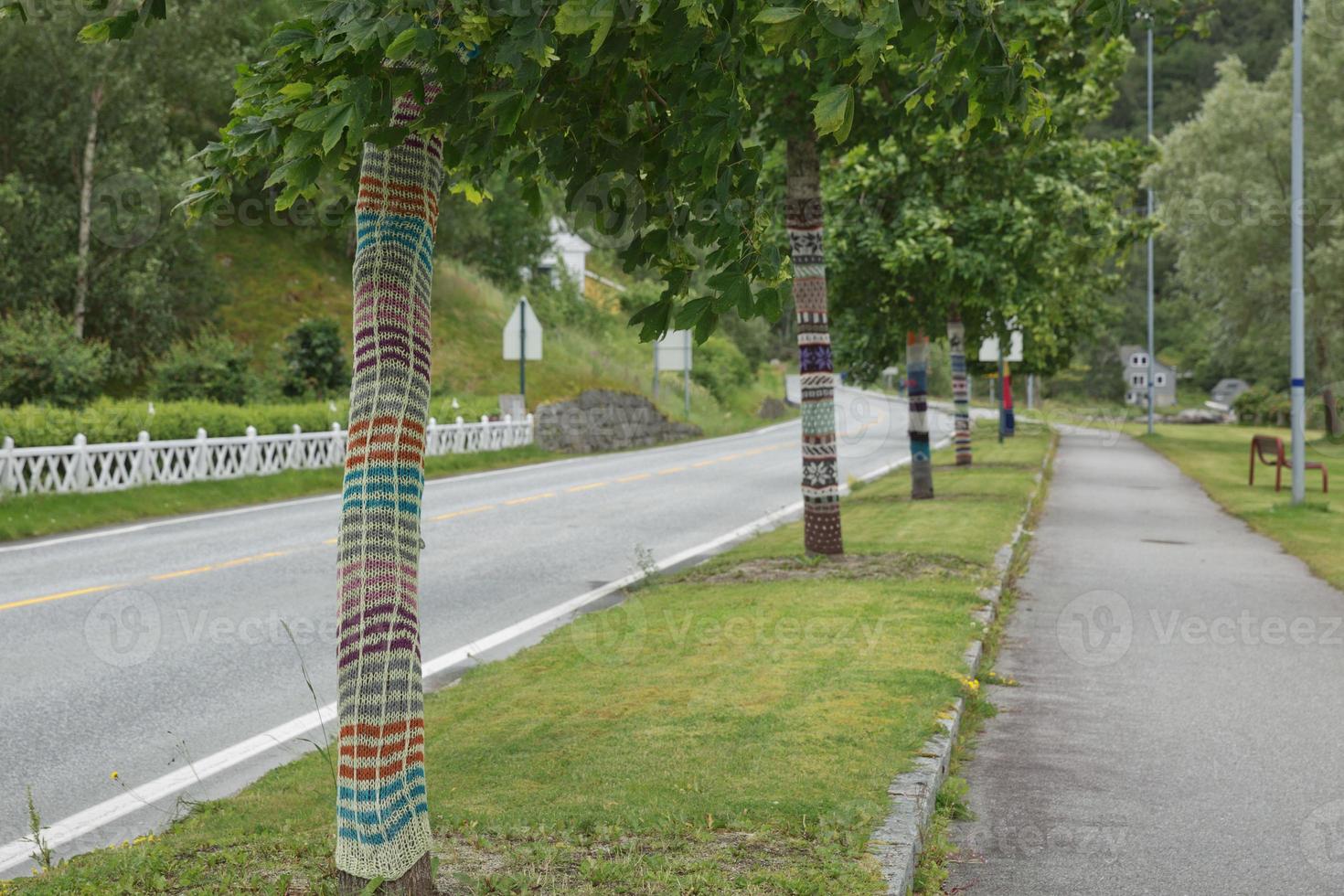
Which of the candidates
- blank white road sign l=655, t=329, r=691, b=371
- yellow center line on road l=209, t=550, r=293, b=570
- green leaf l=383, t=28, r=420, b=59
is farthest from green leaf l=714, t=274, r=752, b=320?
blank white road sign l=655, t=329, r=691, b=371

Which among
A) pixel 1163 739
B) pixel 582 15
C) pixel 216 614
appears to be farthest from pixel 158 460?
pixel 582 15

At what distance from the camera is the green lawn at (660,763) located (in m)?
4.57

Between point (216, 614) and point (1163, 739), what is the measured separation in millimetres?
7177

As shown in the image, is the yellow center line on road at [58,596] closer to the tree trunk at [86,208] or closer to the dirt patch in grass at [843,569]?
the dirt patch in grass at [843,569]

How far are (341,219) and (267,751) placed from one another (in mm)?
3030

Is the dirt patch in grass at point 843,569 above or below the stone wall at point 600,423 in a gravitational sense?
below

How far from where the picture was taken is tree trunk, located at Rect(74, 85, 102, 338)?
31469mm

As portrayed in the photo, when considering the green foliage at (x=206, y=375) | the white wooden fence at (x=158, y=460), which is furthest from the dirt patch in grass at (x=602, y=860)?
the green foliage at (x=206, y=375)

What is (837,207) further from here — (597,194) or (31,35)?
(31,35)

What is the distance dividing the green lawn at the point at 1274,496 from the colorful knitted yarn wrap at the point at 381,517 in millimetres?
11307

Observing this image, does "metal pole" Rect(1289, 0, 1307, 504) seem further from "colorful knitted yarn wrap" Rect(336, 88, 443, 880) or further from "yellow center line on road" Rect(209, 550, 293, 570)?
"colorful knitted yarn wrap" Rect(336, 88, 443, 880)

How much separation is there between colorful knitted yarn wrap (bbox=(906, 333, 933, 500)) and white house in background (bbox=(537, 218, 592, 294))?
29.3 meters

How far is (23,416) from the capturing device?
1967cm

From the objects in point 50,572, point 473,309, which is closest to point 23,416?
point 50,572
